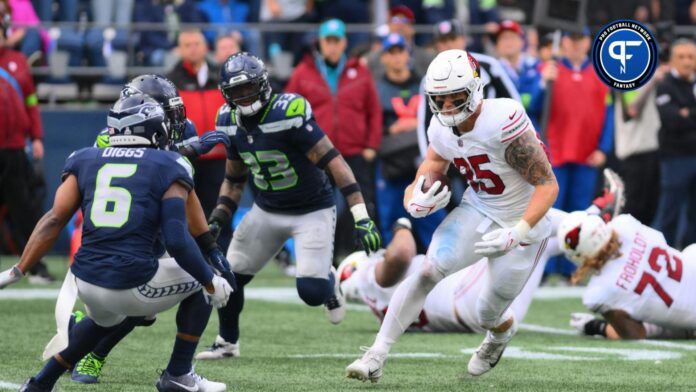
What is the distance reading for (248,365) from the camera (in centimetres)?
652

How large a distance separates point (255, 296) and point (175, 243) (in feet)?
15.4

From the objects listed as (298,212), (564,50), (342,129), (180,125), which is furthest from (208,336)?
(564,50)

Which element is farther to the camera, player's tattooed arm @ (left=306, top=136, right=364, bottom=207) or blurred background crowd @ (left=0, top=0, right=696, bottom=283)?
blurred background crowd @ (left=0, top=0, right=696, bottom=283)

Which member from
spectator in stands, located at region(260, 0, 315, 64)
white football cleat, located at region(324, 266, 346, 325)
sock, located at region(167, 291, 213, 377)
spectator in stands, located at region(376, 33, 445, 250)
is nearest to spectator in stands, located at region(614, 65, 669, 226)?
spectator in stands, located at region(376, 33, 445, 250)

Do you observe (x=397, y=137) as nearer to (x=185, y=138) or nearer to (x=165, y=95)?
(x=185, y=138)

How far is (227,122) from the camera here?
6805 mm

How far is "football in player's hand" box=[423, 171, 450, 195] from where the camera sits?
19.2ft

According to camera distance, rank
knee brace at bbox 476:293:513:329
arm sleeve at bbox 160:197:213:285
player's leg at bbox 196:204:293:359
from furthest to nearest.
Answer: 1. player's leg at bbox 196:204:293:359
2. knee brace at bbox 476:293:513:329
3. arm sleeve at bbox 160:197:213:285

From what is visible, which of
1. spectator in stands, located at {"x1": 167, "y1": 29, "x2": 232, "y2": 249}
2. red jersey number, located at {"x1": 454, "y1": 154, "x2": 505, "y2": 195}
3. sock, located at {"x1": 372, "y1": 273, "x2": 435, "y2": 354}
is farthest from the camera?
spectator in stands, located at {"x1": 167, "y1": 29, "x2": 232, "y2": 249}

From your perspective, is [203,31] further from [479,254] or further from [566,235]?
[479,254]

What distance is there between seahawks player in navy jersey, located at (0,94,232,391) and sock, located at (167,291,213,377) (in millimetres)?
137

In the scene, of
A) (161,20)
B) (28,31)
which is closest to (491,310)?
(28,31)

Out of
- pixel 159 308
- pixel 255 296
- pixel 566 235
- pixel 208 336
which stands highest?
pixel 159 308

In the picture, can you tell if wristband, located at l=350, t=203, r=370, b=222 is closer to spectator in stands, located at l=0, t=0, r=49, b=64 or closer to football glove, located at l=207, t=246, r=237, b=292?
football glove, located at l=207, t=246, r=237, b=292
